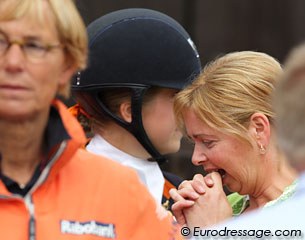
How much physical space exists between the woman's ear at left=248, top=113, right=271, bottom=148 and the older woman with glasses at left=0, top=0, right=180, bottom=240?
2.66 ft

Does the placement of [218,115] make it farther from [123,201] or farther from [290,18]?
[290,18]

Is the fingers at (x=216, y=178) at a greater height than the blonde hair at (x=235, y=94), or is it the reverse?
the blonde hair at (x=235, y=94)

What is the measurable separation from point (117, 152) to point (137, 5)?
404 centimetres

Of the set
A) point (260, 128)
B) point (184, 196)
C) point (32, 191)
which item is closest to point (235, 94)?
point (260, 128)

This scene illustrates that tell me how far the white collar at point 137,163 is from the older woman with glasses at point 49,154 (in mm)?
1020

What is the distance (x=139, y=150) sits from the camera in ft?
14.2

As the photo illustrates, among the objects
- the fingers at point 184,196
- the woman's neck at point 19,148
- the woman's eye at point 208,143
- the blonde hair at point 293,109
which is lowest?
the fingers at point 184,196

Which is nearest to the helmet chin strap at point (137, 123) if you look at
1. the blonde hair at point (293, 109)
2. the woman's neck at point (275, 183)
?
the woman's neck at point (275, 183)

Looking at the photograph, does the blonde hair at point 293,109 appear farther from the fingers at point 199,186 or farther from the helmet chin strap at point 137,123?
the helmet chin strap at point 137,123

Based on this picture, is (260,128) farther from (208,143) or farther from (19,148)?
(19,148)

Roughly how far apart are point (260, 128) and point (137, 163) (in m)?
0.56

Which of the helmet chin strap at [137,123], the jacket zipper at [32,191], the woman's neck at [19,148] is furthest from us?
the helmet chin strap at [137,123]

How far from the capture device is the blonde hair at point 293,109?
231 cm

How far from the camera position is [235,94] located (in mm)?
3955
